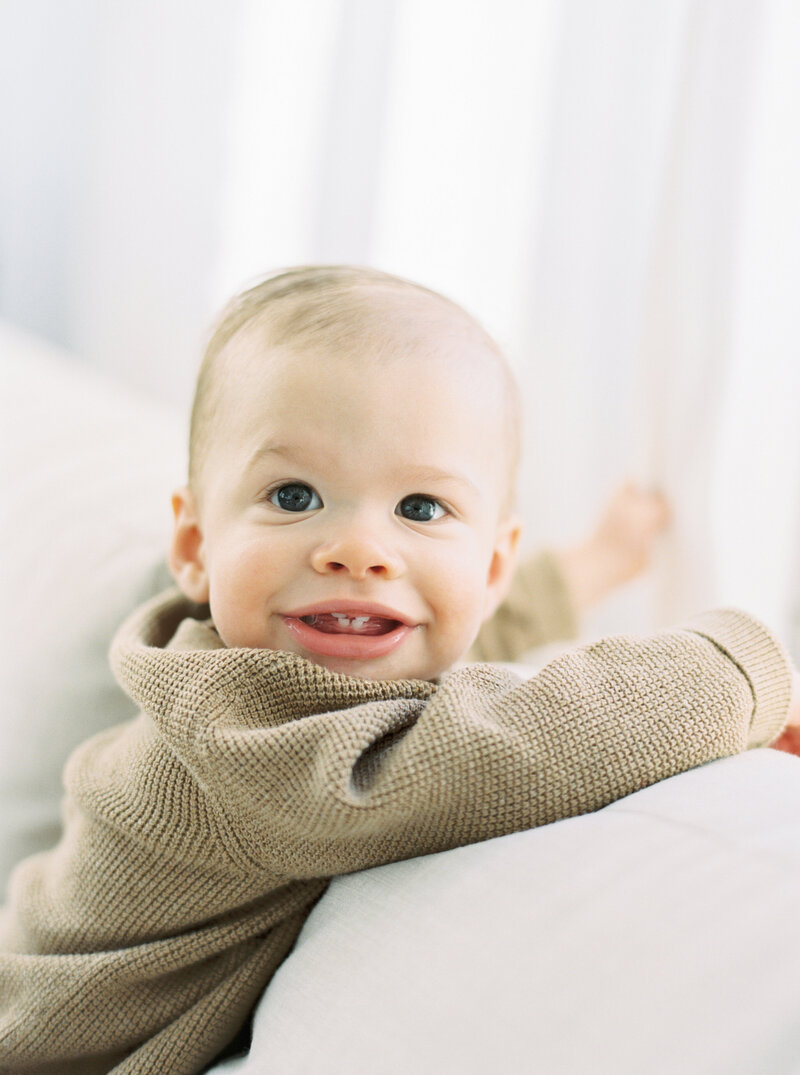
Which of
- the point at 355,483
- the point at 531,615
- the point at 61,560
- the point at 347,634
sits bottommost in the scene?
the point at 531,615

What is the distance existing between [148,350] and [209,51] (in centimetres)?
56

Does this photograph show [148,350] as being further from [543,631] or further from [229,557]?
[229,557]

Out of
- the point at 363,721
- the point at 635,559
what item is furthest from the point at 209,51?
the point at 363,721

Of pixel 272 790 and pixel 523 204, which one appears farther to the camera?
pixel 523 204

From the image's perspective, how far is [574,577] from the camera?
4.71 ft

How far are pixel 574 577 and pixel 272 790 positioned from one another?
824mm

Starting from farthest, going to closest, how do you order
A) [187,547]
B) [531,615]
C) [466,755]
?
[531,615], [187,547], [466,755]

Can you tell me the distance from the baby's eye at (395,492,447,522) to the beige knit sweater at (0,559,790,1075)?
0.44ft

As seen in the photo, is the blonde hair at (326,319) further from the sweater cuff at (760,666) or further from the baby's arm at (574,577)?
the baby's arm at (574,577)

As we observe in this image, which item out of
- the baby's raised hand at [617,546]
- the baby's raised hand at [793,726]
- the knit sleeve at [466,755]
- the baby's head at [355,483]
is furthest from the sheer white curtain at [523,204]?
the knit sleeve at [466,755]

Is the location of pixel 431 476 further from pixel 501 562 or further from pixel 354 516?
pixel 501 562

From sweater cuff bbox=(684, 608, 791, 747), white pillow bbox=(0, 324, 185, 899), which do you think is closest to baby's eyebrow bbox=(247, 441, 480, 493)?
sweater cuff bbox=(684, 608, 791, 747)

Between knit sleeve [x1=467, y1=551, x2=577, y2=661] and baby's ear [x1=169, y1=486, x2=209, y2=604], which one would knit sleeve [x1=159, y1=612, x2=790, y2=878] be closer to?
baby's ear [x1=169, y1=486, x2=209, y2=604]

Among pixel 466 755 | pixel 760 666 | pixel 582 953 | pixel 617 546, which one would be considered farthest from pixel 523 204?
pixel 582 953
